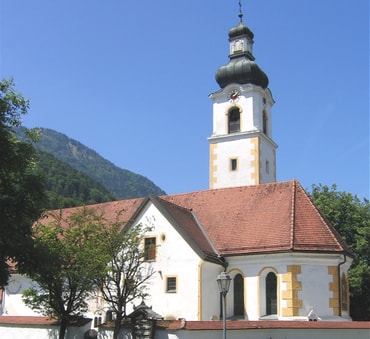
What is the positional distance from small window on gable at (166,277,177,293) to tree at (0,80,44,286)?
11.0 meters

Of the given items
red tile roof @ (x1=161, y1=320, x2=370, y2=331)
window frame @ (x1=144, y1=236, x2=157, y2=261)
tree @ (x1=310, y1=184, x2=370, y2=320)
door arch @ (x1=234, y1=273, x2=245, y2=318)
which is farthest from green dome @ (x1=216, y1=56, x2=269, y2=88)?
red tile roof @ (x1=161, y1=320, x2=370, y2=331)

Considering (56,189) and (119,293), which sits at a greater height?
(56,189)

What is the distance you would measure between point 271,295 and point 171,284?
5254 mm

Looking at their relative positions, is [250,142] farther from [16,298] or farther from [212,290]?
[16,298]

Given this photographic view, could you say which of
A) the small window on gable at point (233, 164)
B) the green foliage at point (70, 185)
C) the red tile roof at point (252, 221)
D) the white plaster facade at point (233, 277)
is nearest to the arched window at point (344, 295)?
the white plaster facade at point (233, 277)

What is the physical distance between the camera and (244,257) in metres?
30.4

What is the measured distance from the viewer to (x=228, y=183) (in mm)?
42000

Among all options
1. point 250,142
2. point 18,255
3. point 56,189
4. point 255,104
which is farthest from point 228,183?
point 56,189

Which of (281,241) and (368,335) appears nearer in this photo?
(368,335)

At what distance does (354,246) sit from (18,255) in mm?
25536

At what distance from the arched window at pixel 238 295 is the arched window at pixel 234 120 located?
50.7 feet

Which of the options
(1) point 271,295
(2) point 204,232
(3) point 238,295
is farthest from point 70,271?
(1) point 271,295

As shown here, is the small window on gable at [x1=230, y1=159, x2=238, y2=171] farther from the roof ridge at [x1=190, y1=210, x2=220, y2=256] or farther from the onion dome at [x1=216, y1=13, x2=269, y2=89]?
the roof ridge at [x1=190, y1=210, x2=220, y2=256]

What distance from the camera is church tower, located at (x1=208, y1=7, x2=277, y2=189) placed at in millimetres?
41812
